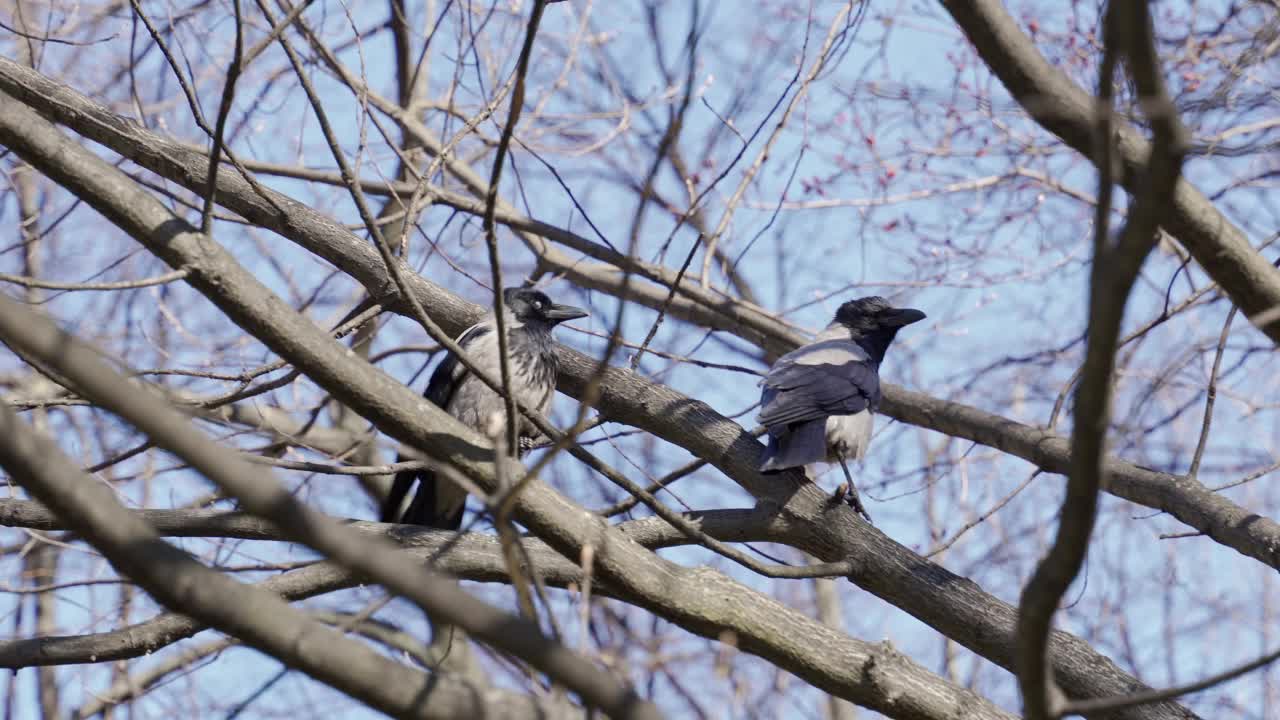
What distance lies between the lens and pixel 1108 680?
137 inches

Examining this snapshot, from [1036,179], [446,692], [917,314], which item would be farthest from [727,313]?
[446,692]

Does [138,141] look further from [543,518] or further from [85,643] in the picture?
[543,518]

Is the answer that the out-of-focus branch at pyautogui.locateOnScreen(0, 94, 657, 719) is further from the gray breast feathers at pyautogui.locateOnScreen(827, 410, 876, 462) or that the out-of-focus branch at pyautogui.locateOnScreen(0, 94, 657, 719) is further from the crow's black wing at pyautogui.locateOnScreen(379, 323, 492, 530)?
the gray breast feathers at pyautogui.locateOnScreen(827, 410, 876, 462)

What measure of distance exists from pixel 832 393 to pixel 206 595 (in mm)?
3599

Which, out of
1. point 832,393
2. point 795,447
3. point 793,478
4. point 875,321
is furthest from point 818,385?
point 875,321

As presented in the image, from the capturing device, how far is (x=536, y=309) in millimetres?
6332

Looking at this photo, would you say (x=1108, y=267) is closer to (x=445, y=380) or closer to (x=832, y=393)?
(x=832, y=393)

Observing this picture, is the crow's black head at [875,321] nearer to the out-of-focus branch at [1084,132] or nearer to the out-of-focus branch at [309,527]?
the out-of-focus branch at [1084,132]

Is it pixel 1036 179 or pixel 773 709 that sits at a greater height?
pixel 1036 179

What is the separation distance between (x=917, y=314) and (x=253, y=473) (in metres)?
4.97

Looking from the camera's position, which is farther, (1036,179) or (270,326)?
(1036,179)

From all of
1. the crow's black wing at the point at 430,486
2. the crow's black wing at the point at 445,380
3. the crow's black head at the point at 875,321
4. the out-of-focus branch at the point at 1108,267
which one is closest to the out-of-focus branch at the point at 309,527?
the out-of-focus branch at the point at 1108,267

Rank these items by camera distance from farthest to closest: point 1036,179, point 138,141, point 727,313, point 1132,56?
point 1036,179 < point 727,313 < point 138,141 < point 1132,56

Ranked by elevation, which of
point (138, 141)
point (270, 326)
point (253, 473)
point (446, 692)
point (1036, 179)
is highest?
point (1036, 179)
